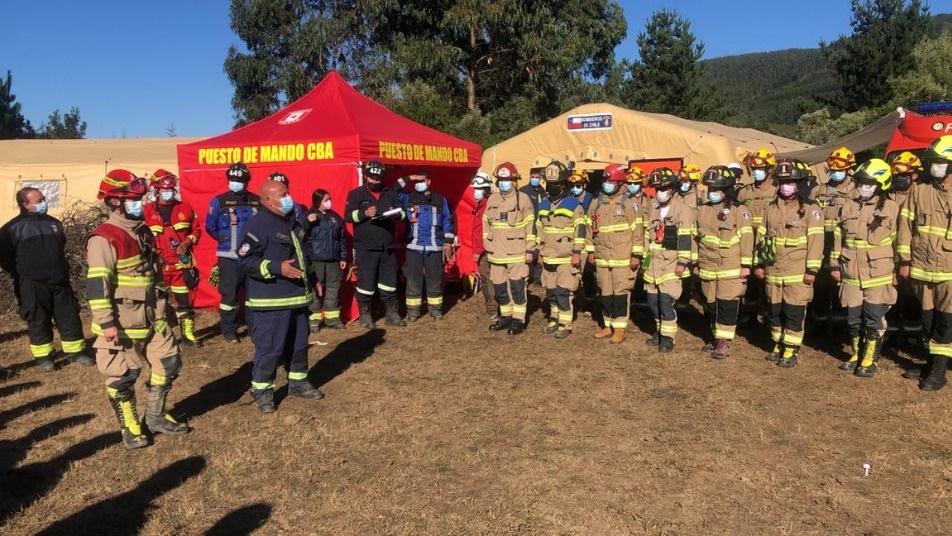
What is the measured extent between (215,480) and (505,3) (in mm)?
21861

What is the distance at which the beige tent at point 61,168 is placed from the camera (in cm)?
1238

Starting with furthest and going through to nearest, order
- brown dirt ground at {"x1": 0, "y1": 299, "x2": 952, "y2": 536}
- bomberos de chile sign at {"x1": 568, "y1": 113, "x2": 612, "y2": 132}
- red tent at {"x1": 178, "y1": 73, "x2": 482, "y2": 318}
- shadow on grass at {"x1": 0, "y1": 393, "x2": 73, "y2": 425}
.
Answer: bomberos de chile sign at {"x1": 568, "y1": 113, "x2": 612, "y2": 132} < red tent at {"x1": 178, "y1": 73, "x2": 482, "y2": 318} < shadow on grass at {"x1": 0, "y1": 393, "x2": 73, "y2": 425} < brown dirt ground at {"x1": 0, "y1": 299, "x2": 952, "y2": 536}

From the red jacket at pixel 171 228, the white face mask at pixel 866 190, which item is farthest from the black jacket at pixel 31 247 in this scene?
the white face mask at pixel 866 190

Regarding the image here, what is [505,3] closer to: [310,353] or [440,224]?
[440,224]

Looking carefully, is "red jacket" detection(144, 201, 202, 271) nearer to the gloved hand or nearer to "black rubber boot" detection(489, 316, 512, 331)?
the gloved hand

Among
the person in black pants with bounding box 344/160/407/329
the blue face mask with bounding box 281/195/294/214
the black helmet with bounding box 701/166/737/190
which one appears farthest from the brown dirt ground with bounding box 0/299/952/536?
the black helmet with bounding box 701/166/737/190

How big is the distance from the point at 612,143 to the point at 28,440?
10875mm

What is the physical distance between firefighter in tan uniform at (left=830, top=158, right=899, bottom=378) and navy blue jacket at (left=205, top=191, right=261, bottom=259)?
21.5ft

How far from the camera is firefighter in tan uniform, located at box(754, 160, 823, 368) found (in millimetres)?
6648

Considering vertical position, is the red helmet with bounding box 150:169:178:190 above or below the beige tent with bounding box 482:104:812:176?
below

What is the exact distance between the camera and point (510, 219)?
26.9 ft

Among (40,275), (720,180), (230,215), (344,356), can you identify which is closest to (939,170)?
(720,180)

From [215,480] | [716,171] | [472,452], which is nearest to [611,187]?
[716,171]

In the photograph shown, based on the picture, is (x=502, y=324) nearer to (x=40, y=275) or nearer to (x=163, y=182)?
(x=163, y=182)
